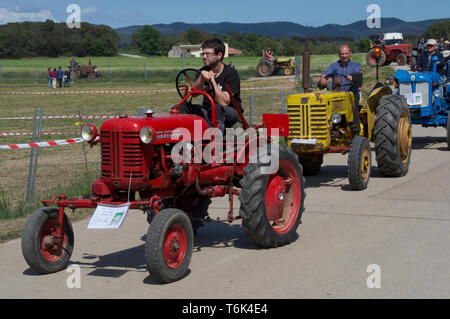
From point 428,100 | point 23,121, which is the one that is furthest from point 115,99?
point 428,100

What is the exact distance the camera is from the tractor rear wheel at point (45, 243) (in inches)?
229

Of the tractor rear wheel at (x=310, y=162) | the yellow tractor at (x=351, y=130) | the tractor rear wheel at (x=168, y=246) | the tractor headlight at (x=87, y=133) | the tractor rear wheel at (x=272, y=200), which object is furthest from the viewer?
the tractor rear wheel at (x=310, y=162)

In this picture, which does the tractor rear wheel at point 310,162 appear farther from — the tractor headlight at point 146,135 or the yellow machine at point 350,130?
the tractor headlight at point 146,135

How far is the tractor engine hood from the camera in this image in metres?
5.84

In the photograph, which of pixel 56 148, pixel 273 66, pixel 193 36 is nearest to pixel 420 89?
pixel 56 148

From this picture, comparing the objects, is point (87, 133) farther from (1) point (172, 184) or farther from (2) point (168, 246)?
(2) point (168, 246)

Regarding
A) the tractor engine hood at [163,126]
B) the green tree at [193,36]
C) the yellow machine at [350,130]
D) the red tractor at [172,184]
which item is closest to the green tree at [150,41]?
the green tree at [193,36]

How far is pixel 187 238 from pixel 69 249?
1.19 m

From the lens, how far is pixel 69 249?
6230mm

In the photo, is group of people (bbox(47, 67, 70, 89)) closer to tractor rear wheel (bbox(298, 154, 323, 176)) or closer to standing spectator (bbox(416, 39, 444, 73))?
standing spectator (bbox(416, 39, 444, 73))

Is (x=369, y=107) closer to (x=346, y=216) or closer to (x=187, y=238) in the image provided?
(x=346, y=216)

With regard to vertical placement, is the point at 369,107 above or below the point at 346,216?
above

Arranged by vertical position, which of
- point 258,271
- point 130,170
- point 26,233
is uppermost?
point 130,170

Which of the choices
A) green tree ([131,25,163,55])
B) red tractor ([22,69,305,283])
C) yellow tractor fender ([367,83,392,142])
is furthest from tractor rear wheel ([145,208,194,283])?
green tree ([131,25,163,55])
